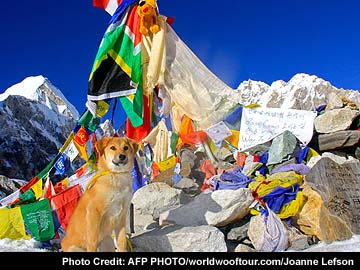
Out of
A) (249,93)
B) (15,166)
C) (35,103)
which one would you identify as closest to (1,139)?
(15,166)

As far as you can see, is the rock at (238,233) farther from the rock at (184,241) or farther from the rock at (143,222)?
the rock at (143,222)

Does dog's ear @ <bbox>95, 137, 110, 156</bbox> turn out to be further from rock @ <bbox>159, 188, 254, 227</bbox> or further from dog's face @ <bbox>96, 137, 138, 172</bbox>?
rock @ <bbox>159, 188, 254, 227</bbox>

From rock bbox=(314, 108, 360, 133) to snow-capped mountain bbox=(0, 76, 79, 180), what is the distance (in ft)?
231

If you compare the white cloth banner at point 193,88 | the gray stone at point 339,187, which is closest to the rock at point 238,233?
the gray stone at point 339,187

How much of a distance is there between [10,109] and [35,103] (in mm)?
13973

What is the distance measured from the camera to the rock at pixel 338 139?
7.57 m

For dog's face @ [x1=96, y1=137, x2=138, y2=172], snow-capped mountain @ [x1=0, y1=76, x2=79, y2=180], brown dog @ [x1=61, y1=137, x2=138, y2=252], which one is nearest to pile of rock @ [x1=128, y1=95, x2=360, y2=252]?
brown dog @ [x1=61, y1=137, x2=138, y2=252]

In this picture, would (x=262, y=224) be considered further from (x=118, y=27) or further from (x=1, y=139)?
(x=1, y=139)

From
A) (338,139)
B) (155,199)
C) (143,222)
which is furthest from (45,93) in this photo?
(143,222)

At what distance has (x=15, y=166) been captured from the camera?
258 ft

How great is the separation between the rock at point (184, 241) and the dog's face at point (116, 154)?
1091 mm

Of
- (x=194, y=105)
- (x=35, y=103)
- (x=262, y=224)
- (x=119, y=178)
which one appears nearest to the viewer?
(x=119, y=178)

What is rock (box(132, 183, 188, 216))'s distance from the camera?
625 cm

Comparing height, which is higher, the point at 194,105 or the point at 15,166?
the point at 15,166
